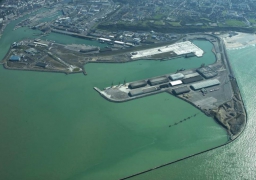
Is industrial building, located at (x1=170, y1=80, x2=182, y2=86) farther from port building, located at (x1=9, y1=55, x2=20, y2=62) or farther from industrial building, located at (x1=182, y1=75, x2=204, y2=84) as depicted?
port building, located at (x1=9, y1=55, x2=20, y2=62)

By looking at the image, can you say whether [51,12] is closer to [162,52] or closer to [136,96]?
[162,52]

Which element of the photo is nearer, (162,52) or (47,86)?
(47,86)

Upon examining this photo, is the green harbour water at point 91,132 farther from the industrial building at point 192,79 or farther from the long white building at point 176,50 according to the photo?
the long white building at point 176,50

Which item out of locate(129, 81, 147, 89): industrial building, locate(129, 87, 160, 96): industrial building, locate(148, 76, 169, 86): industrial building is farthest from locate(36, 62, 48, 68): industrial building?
locate(148, 76, 169, 86): industrial building

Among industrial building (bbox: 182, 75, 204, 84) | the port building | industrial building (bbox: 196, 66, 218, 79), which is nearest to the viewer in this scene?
industrial building (bbox: 182, 75, 204, 84)

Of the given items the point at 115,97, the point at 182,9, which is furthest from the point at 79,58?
the point at 182,9

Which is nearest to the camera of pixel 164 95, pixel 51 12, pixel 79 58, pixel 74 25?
pixel 164 95

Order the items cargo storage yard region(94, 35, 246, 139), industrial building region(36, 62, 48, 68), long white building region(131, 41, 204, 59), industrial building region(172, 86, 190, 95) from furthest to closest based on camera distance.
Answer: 1. long white building region(131, 41, 204, 59)
2. industrial building region(36, 62, 48, 68)
3. industrial building region(172, 86, 190, 95)
4. cargo storage yard region(94, 35, 246, 139)

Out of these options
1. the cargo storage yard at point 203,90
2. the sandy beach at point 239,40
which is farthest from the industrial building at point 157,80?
the sandy beach at point 239,40
